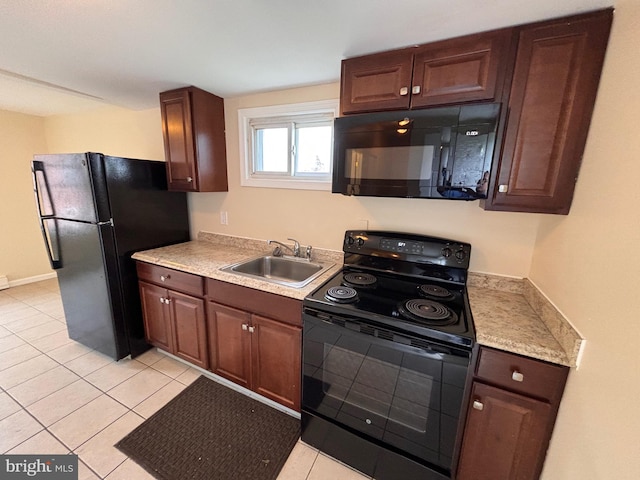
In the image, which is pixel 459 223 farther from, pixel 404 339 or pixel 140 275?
pixel 140 275

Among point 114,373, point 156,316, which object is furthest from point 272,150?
point 114,373

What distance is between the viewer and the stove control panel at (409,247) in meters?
1.59

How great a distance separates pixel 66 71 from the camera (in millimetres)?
1778

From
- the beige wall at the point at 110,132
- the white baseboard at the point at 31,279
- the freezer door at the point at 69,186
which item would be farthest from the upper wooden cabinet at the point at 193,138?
the white baseboard at the point at 31,279

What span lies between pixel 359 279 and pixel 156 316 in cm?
174

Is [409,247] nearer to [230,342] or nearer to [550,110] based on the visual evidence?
[550,110]

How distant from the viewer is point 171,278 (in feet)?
6.43

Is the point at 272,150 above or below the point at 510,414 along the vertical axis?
above

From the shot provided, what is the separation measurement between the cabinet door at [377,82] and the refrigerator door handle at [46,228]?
241 cm

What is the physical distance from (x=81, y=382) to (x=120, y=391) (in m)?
0.37

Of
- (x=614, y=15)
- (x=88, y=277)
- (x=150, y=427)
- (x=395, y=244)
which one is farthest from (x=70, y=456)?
(x=614, y=15)

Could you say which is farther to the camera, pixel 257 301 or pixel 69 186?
pixel 69 186

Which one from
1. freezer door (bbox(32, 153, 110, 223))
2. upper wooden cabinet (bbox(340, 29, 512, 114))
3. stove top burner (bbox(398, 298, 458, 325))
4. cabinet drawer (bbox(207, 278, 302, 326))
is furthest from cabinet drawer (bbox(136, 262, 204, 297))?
upper wooden cabinet (bbox(340, 29, 512, 114))

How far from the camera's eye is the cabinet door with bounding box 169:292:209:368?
1906 mm
